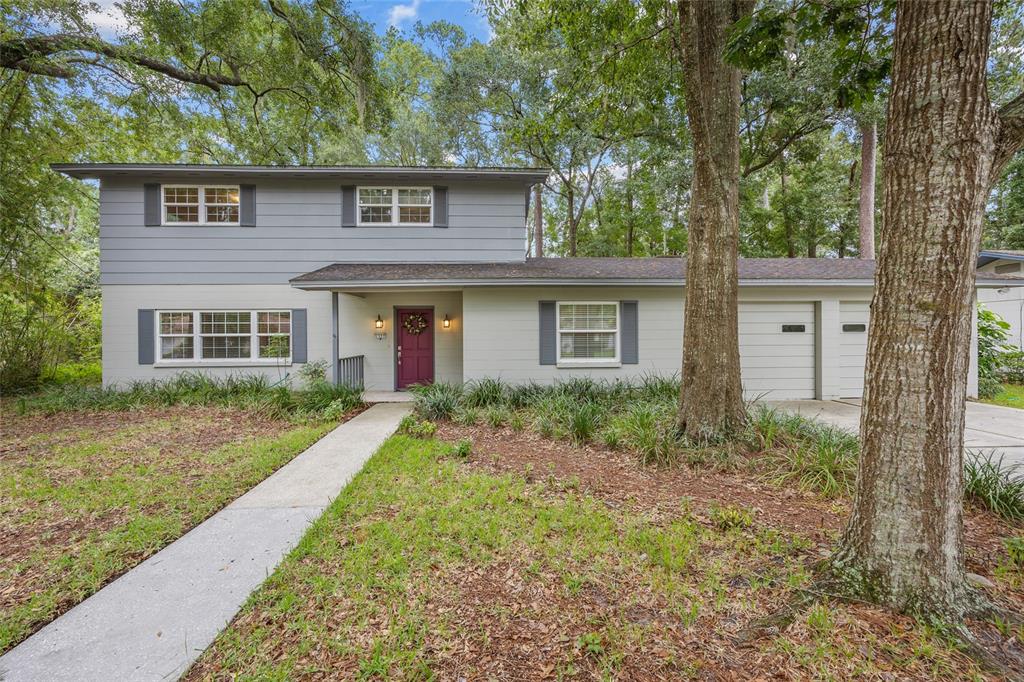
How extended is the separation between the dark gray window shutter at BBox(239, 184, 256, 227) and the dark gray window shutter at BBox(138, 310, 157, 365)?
2776mm

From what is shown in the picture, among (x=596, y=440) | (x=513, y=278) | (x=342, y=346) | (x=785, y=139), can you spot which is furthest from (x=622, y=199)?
(x=596, y=440)

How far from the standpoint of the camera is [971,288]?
208 centimetres

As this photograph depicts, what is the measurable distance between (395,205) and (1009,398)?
44.5 ft

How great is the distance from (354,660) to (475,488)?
2.02 meters

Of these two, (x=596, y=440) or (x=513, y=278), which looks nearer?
(x=596, y=440)

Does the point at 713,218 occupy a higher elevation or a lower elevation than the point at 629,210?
lower

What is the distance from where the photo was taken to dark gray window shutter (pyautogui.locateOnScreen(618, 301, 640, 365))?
847cm

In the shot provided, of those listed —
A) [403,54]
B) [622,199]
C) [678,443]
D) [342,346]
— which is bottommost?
[678,443]

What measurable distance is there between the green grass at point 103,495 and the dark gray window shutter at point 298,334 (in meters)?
2.86

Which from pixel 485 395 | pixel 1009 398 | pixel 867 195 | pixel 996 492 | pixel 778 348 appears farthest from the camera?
pixel 867 195

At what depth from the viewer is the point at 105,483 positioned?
4230mm

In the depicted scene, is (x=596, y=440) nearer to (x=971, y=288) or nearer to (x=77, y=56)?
(x=971, y=288)

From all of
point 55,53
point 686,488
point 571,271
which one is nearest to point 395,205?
point 571,271

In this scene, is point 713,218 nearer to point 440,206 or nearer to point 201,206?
point 440,206
